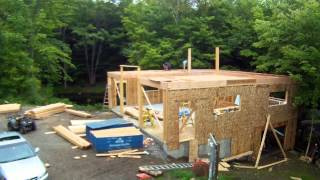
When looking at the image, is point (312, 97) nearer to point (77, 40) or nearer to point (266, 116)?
point (266, 116)

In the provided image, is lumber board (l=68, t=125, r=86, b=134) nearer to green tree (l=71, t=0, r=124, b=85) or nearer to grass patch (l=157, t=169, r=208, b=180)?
grass patch (l=157, t=169, r=208, b=180)

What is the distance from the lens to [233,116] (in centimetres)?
1852

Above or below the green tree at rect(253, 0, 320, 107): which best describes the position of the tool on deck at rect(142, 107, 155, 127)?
below

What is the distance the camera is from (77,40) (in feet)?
147

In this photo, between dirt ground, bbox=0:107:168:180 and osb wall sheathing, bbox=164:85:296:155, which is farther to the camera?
osb wall sheathing, bbox=164:85:296:155

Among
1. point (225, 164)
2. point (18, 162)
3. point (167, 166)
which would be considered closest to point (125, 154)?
point (167, 166)

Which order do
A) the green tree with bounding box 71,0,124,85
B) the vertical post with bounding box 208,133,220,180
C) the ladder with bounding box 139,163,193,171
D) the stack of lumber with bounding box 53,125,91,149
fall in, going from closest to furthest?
the vertical post with bounding box 208,133,220,180 < the ladder with bounding box 139,163,193,171 < the stack of lumber with bounding box 53,125,91,149 < the green tree with bounding box 71,0,124,85

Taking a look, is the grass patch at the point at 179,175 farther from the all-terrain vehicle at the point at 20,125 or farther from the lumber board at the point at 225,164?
the all-terrain vehicle at the point at 20,125

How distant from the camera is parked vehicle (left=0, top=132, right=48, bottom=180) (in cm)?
1190

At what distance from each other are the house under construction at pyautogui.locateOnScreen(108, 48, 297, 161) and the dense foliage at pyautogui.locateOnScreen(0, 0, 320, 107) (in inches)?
75.2

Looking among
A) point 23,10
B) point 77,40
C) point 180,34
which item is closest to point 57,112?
point 23,10

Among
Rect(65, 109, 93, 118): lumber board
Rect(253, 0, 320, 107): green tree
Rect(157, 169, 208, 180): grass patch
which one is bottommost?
Rect(157, 169, 208, 180): grass patch

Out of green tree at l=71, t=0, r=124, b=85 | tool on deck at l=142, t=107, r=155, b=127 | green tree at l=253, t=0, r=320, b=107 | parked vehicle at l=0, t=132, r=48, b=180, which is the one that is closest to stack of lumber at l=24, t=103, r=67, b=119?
tool on deck at l=142, t=107, r=155, b=127

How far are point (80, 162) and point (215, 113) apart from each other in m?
6.87
